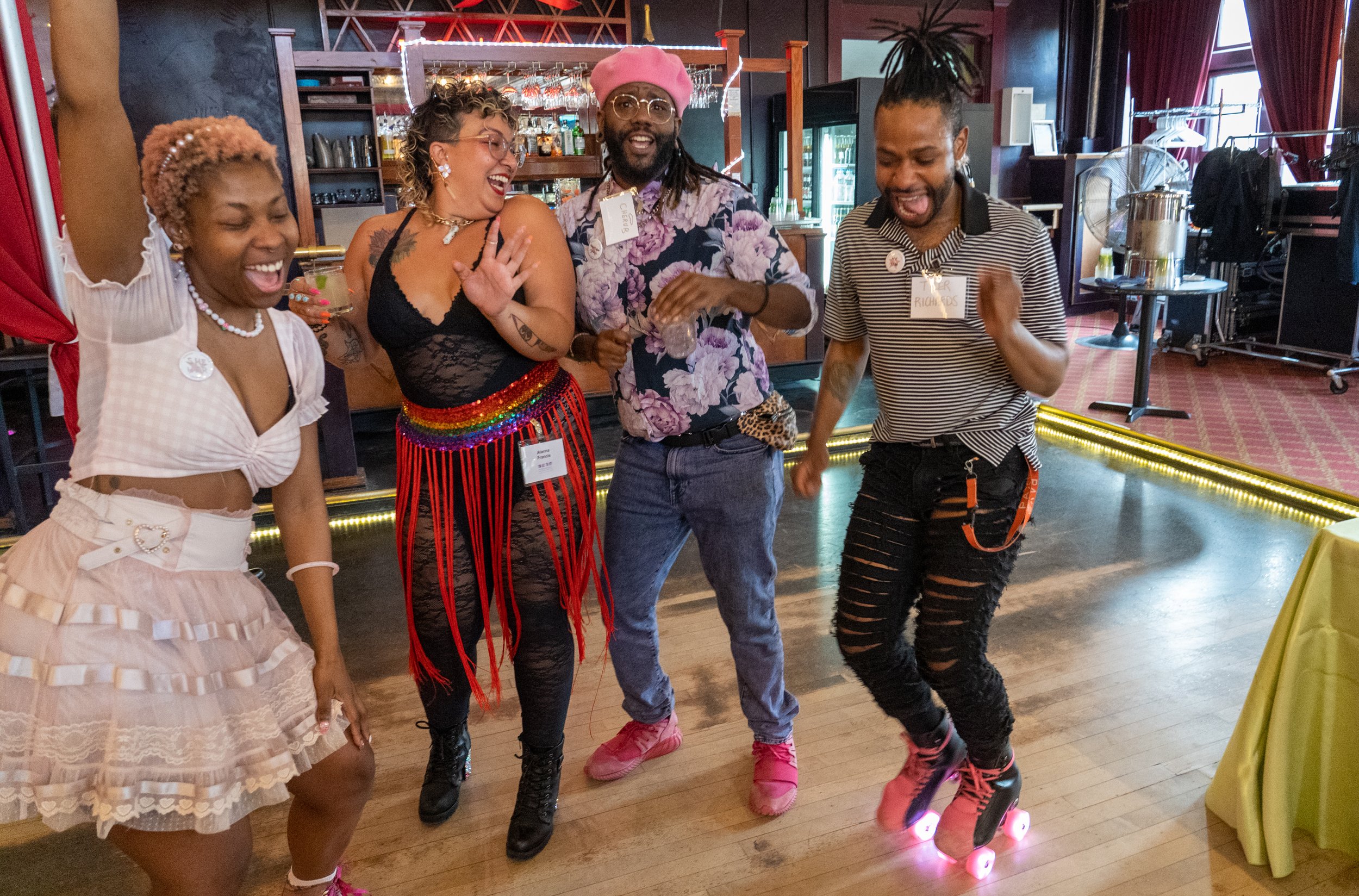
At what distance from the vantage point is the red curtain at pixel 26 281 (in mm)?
2652

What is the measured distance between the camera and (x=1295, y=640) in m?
1.94

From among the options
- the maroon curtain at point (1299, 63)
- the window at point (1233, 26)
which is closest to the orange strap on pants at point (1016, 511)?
the maroon curtain at point (1299, 63)

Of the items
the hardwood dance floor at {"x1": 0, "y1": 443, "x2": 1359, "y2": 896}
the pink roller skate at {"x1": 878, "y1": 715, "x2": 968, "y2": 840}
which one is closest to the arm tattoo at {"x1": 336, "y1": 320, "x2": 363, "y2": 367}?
the hardwood dance floor at {"x1": 0, "y1": 443, "x2": 1359, "y2": 896}

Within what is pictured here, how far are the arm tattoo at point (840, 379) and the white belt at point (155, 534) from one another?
1.22 metres

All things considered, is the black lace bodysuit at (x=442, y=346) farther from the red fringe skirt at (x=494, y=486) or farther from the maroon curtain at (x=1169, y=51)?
the maroon curtain at (x=1169, y=51)

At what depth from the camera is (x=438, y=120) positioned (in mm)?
1846

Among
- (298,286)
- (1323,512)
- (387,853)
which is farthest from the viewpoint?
(1323,512)

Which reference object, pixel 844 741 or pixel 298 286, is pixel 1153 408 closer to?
pixel 844 741

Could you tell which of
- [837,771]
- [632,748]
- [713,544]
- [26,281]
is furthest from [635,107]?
[26,281]

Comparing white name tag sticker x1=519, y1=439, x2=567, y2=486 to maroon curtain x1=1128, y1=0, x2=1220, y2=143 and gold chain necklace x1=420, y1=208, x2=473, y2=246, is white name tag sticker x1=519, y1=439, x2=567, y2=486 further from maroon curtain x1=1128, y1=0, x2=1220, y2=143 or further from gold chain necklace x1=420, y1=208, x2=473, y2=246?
maroon curtain x1=1128, y1=0, x2=1220, y2=143

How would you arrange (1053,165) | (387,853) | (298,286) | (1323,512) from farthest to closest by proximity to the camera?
(1053,165)
(1323,512)
(387,853)
(298,286)

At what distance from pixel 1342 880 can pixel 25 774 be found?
2.34 metres

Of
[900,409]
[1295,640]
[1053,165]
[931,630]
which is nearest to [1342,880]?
[1295,640]

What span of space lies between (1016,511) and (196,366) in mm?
1434
